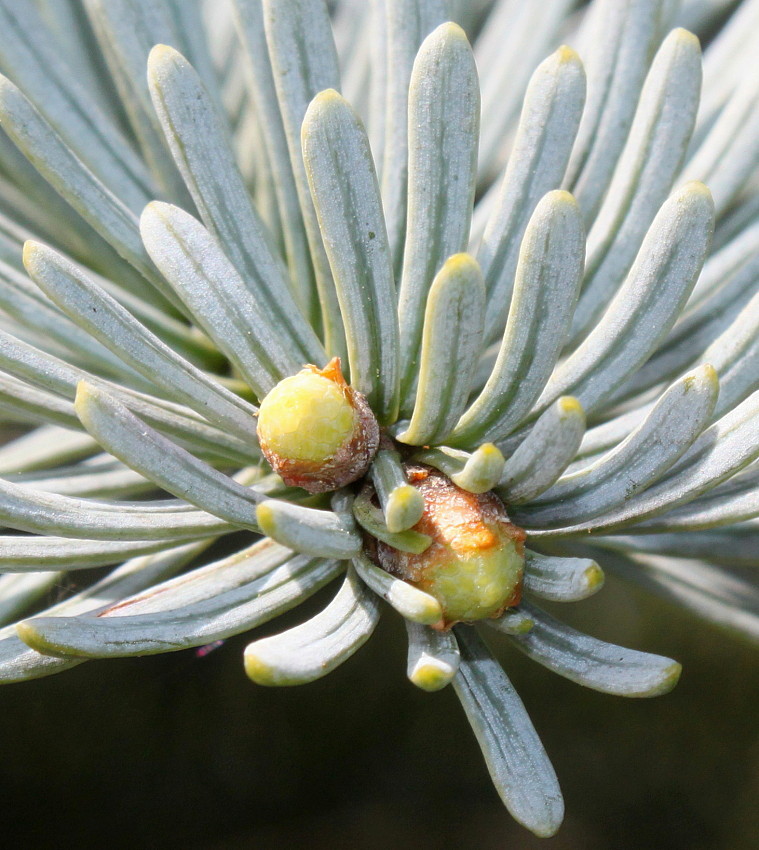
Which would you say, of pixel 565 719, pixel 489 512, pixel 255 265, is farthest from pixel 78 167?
pixel 565 719

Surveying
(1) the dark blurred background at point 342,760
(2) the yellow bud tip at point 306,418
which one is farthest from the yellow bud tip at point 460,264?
(1) the dark blurred background at point 342,760

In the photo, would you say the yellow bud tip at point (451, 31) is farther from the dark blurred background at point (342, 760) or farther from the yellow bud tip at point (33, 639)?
the dark blurred background at point (342, 760)

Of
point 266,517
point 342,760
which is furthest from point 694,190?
point 342,760

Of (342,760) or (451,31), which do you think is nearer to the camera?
(451,31)

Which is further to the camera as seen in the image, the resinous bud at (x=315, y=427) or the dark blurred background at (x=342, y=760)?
the dark blurred background at (x=342, y=760)

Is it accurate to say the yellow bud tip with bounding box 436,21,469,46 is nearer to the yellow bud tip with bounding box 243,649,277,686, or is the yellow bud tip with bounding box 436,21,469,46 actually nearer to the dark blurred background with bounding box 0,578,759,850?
the yellow bud tip with bounding box 243,649,277,686

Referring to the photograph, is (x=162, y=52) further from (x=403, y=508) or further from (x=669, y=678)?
(x=669, y=678)

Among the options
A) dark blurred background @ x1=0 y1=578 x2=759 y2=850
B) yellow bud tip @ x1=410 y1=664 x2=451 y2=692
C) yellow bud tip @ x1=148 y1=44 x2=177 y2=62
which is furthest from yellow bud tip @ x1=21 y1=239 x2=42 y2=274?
dark blurred background @ x1=0 y1=578 x2=759 y2=850
